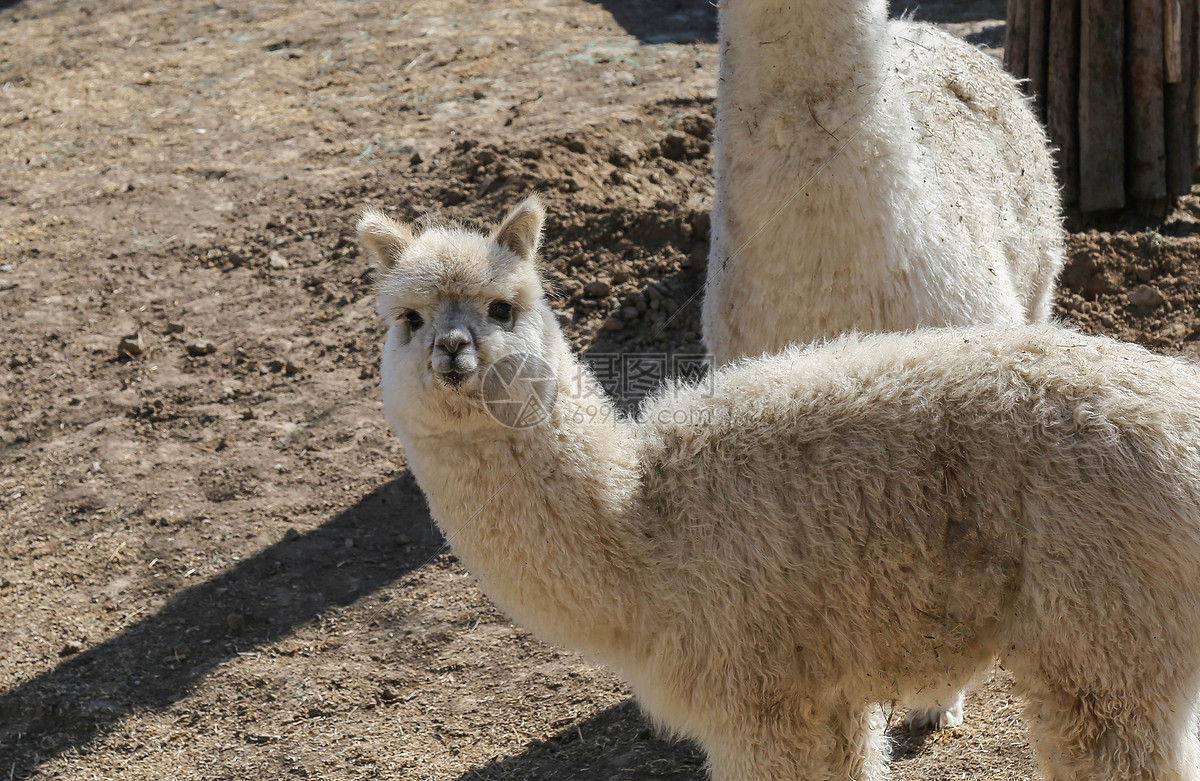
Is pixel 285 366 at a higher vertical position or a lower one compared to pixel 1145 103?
lower

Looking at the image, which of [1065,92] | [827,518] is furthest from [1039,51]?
[827,518]

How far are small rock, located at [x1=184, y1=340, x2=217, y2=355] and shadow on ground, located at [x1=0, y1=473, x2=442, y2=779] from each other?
173cm

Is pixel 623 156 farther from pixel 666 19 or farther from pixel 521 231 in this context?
pixel 521 231

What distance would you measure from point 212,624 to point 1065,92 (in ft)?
19.0

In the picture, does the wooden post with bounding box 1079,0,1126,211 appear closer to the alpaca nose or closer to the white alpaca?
the white alpaca

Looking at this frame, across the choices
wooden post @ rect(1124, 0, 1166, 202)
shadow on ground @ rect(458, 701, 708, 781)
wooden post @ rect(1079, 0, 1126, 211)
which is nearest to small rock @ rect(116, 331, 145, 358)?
shadow on ground @ rect(458, 701, 708, 781)

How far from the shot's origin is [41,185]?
8.55m

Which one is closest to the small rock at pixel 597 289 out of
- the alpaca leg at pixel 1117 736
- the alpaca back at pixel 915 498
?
the alpaca back at pixel 915 498

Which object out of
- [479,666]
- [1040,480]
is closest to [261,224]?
[479,666]

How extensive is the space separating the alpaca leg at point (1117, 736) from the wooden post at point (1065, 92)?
4.82 metres

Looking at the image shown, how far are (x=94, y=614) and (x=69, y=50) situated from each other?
805 cm

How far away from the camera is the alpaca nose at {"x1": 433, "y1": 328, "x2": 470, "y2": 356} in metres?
2.87

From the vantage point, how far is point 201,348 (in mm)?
6688

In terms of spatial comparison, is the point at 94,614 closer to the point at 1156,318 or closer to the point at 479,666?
the point at 479,666
